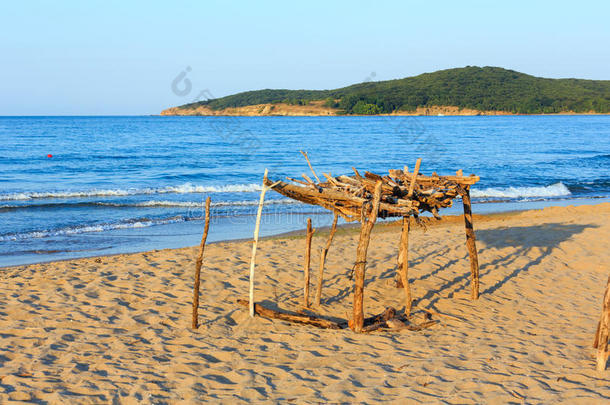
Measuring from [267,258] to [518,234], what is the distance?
676 centimetres

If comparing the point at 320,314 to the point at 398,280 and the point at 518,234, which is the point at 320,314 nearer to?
the point at 398,280

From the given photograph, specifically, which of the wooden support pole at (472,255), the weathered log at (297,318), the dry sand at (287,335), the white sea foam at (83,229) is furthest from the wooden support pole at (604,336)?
the white sea foam at (83,229)

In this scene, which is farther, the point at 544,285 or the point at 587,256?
the point at 587,256

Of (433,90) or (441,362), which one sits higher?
(433,90)

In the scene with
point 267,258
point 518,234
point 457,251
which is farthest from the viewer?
point 518,234

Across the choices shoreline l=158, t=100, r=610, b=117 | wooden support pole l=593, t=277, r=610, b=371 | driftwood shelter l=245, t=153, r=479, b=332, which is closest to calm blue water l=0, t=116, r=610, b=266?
driftwood shelter l=245, t=153, r=479, b=332

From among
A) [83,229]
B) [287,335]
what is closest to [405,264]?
[287,335]

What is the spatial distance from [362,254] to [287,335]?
1.44m

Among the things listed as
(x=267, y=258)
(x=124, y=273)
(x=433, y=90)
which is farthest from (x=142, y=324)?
(x=433, y=90)

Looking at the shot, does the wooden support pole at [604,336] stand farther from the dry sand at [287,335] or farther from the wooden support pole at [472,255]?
the wooden support pole at [472,255]

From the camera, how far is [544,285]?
344 inches

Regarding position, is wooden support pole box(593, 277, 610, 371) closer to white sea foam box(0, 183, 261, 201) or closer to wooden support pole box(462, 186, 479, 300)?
wooden support pole box(462, 186, 479, 300)

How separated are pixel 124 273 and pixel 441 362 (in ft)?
19.0

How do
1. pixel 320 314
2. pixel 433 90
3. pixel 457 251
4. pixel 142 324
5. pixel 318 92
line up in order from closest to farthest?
pixel 142 324 → pixel 320 314 → pixel 457 251 → pixel 433 90 → pixel 318 92
